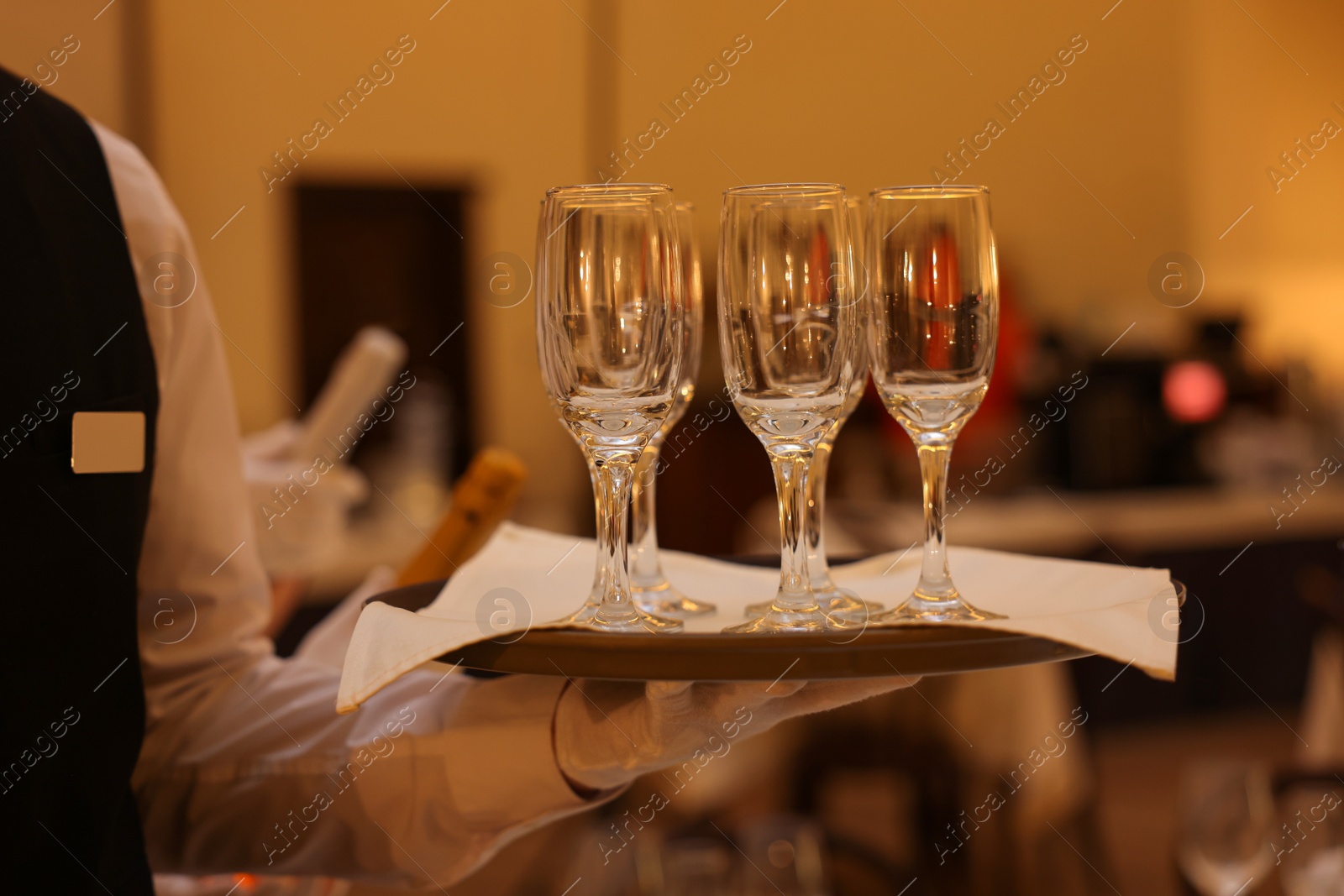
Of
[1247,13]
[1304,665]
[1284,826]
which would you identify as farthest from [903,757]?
[1247,13]

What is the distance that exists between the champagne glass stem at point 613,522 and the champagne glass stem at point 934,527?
0.20m

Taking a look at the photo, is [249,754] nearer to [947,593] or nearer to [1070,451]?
[947,593]

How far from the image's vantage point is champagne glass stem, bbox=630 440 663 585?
0.94 m

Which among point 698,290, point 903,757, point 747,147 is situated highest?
point 747,147

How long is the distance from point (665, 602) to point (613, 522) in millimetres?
109

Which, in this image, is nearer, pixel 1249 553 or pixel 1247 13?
pixel 1249 553

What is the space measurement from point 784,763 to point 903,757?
1.16 feet

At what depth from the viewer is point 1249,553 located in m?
4.59

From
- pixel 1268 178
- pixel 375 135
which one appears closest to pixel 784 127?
pixel 375 135

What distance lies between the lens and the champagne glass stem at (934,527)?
2.69 ft

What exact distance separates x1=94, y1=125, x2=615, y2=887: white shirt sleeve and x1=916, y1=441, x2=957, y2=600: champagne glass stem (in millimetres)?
370

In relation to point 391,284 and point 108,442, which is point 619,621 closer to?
point 108,442

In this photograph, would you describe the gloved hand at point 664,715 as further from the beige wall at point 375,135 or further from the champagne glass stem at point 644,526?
the beige wall at point 375,135

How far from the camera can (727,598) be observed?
3.15ft
